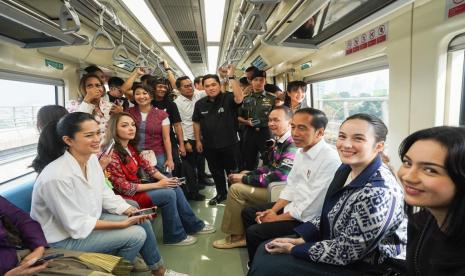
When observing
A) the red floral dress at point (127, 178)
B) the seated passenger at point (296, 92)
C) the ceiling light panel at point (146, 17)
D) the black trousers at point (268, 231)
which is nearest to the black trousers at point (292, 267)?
the black trousers at point (268, 231)

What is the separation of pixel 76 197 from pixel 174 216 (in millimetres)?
1113

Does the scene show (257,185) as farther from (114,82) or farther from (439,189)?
(114,82)

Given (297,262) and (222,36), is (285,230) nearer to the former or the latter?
(297,262)

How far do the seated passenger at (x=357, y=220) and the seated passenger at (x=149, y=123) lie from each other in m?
2.07

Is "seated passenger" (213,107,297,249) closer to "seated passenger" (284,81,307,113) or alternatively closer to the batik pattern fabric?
the batik pattern fabric

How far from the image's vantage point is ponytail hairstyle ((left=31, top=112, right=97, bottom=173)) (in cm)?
199

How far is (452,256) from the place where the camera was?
1000mm

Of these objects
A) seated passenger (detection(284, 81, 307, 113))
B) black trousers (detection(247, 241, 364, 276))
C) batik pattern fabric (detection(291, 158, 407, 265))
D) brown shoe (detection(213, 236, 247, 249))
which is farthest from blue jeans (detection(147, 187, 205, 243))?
seated passenger (detection(284, 81, 307, 113))

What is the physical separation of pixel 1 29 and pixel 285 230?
2821 millimetres

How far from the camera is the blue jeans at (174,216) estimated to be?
2.79 meters

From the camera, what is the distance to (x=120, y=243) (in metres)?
1.99

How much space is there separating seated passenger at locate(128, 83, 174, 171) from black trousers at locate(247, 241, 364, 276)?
6.65 feet

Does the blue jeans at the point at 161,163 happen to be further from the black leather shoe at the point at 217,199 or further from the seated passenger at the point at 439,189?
the seated passenger at the point at 439,189

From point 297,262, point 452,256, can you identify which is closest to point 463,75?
point 452,256
